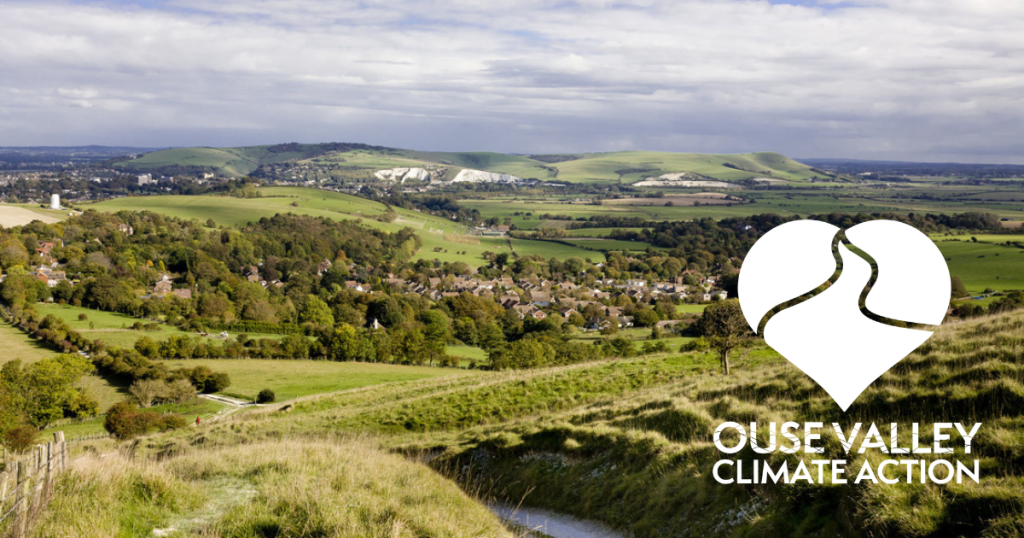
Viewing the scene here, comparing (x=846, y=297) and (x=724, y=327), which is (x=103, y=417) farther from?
(x=846, y=297)

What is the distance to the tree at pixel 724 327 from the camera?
22.8 metres

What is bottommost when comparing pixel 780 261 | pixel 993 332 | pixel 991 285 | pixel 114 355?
pixel 114 355

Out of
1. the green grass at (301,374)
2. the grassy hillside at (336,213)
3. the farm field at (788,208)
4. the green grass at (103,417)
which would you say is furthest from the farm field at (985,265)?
the farm field at (788,208)

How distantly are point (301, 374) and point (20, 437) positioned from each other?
1831 cm

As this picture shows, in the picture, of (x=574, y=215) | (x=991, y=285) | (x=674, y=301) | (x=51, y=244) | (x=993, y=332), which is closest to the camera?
(x=993, y=332)

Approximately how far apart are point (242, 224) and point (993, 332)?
148194 mm

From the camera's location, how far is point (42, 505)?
23.6 feet

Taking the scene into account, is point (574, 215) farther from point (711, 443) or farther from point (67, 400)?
point (711, 443)

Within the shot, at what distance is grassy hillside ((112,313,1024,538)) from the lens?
7.39m

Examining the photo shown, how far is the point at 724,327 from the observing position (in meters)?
22.9

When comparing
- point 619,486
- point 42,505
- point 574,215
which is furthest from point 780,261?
point 574,215

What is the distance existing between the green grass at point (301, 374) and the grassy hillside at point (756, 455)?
26.4m

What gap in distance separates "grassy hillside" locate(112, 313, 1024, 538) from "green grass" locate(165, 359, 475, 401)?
2643cm

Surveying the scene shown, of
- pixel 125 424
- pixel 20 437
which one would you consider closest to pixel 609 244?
pixel 125 424
